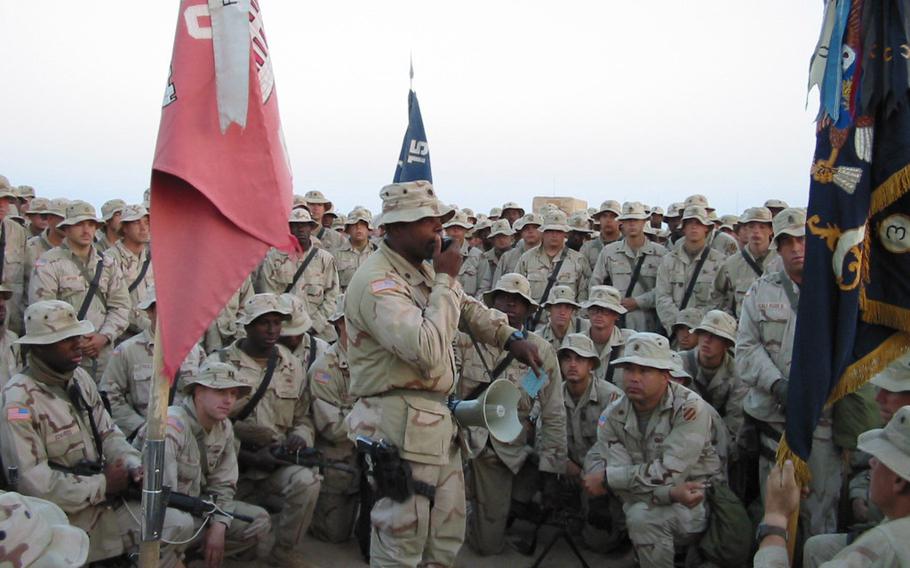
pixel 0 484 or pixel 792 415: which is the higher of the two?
pixel 792 415

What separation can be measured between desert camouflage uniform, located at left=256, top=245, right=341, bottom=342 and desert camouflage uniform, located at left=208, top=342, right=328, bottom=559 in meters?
2.73

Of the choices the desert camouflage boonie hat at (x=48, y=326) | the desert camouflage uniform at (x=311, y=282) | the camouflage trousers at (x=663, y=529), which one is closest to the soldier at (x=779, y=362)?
the camouflage trousers at (x=663, y=529)

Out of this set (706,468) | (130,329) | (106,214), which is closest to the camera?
(706,468)

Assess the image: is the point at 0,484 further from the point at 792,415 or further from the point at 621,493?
the point at 792,415

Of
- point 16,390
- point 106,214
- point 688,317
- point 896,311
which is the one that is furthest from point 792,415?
point 106,214

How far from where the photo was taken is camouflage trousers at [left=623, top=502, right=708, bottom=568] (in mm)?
5086

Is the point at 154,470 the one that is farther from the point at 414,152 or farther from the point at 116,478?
the point at 414,152

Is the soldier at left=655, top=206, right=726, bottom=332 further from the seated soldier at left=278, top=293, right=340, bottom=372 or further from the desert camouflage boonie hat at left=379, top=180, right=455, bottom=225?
the desert camouflage boonie hat at left=379, top=180, right=455, bottom=225

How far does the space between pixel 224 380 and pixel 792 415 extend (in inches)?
140

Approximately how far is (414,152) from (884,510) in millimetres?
4187

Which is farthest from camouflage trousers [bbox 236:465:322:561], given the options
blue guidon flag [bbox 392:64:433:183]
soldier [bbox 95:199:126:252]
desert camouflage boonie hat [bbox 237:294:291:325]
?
soldier [bbox 95:199:126:252]

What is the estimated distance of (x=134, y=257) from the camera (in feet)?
29.4

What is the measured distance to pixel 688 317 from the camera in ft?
24.1

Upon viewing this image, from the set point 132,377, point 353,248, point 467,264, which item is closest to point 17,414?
point 132,377
